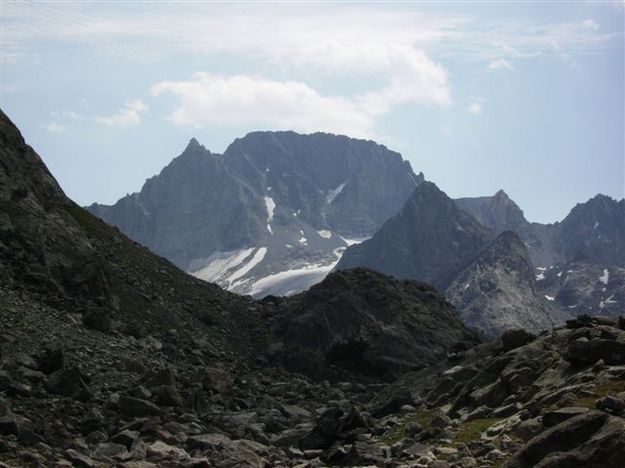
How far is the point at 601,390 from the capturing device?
33.4 meters

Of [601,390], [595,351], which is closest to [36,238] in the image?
[595,351]

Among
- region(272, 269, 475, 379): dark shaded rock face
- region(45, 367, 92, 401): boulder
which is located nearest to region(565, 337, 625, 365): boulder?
region(45, 367, 92, 401): boulder

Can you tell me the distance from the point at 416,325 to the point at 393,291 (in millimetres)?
6961

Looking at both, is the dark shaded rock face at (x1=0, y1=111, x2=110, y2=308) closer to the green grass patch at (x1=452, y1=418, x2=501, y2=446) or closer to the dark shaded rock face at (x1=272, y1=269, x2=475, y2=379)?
the dark shaded rock face at (x1=272, y1=269, x2=475, y2=379)

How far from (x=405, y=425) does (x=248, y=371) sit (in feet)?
104

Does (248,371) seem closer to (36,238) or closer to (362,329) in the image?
(362,329)

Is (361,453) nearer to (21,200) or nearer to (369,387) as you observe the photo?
(369,387)

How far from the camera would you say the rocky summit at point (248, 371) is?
111ft

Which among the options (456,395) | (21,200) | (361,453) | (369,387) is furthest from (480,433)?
(21,200)

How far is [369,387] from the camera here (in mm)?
76438

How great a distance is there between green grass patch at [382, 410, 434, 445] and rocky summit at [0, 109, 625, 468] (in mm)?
198

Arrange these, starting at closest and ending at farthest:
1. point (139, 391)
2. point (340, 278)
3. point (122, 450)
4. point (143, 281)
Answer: point (122, 450), point (139, 391), point (143, 281), point (340, 278)

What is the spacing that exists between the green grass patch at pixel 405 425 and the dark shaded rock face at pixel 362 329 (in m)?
33.5

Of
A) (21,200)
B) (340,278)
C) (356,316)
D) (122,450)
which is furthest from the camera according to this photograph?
(340,278)
